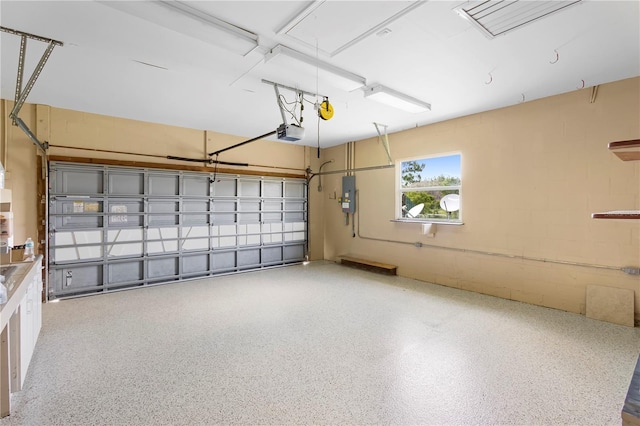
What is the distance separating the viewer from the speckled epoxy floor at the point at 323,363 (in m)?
2.02

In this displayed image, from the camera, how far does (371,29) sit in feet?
8.20

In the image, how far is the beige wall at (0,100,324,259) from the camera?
426 centimetres

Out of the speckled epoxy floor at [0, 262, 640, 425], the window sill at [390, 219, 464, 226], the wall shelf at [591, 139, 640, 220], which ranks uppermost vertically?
the wall shelf at [591, 139, 640, 220]

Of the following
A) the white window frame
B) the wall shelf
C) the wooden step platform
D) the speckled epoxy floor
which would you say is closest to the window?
the white window frame

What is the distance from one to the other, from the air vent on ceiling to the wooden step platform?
14.2 ft

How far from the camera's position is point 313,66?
119 inches

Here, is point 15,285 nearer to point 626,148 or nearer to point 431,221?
point 626,148

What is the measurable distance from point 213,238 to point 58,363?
→ 345cm

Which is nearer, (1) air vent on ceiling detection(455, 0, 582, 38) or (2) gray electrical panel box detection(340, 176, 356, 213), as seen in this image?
(1) air vent on ceiling detection(455, 0, 582, 38)

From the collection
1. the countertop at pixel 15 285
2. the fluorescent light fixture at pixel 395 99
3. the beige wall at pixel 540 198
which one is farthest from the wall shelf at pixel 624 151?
the countertop at pixel 15 285

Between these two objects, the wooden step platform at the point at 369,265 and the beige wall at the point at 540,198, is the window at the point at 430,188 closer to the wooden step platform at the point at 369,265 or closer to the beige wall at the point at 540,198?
the beige wall at the point at 540,198

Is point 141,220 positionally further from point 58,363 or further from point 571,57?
point 571,57

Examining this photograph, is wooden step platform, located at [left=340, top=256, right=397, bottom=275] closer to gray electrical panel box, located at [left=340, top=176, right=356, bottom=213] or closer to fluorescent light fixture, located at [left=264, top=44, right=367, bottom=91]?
gray electrical panel box, located at [left=340, top=176, right=356, bottom=213]

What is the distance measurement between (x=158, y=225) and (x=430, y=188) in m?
4.94
